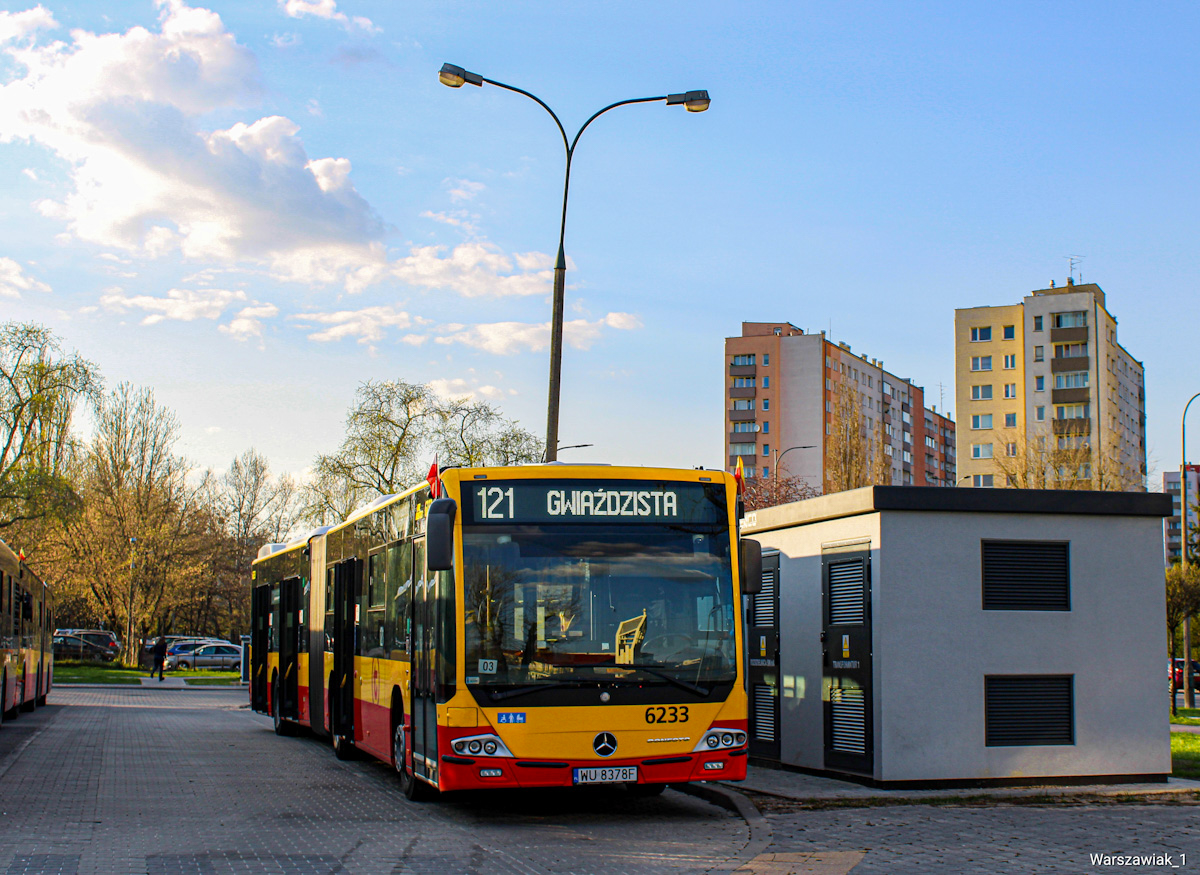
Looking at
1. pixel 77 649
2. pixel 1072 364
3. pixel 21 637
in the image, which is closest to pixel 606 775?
pixel 21 637

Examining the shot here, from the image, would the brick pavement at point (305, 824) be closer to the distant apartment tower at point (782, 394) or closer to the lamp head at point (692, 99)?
the lamp head at point (692, 99)

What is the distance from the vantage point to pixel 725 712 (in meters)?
10.7

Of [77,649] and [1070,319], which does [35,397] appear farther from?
[1070,319]

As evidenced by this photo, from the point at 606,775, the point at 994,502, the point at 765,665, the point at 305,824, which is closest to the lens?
the point at 606,775

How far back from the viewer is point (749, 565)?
1095cm

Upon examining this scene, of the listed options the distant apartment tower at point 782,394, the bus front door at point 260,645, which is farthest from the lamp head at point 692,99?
the distant apartment tower at point 782,394

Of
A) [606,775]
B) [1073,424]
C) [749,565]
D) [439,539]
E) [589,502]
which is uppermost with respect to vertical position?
[1073,424]

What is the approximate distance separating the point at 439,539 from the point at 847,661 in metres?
4.98

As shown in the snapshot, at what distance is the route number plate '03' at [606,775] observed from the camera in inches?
406

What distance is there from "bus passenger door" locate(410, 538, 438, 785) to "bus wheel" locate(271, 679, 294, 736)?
10.7m

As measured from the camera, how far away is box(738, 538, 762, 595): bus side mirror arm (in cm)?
1085

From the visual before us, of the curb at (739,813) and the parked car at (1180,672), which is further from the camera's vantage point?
the parked car at (1180,672)

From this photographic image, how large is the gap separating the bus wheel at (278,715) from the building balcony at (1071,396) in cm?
7864

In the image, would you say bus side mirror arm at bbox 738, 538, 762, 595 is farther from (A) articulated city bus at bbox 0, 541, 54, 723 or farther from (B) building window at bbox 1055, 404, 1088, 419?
(B) building window at bbox 1055, 404, 1088, 419
